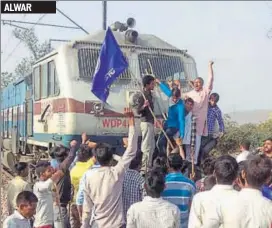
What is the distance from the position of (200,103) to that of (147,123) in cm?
99

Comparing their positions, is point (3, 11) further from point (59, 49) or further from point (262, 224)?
point (262, 224)

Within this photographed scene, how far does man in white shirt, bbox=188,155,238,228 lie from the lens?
3932mm

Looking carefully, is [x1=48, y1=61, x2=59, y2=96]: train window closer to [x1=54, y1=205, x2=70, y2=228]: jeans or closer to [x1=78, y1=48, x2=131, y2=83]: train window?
[x1=78, y1=48, x2=131, y2=83]: train window

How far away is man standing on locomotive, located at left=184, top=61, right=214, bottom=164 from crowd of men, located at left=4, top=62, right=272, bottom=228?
0.32 m

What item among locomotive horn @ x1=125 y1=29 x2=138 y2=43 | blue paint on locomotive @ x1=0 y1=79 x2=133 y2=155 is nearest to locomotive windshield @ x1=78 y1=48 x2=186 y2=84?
locomotive horn @ x1=125 y1=29 x2=138 y2=43

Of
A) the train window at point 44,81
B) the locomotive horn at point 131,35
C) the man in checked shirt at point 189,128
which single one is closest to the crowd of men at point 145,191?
the man in checked shirt at point 189,128

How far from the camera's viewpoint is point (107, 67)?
26.7 feet

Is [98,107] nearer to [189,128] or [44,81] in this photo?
[44,81]

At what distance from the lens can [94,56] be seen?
10375 millimetres

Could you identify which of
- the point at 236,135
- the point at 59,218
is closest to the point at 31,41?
the point at 236,135

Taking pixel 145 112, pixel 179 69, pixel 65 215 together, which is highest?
pixel 179 69

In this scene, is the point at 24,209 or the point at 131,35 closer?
the point at 24,209

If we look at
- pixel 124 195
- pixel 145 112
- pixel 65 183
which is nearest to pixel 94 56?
pixel 145 112

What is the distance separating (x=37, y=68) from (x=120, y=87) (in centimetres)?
254
